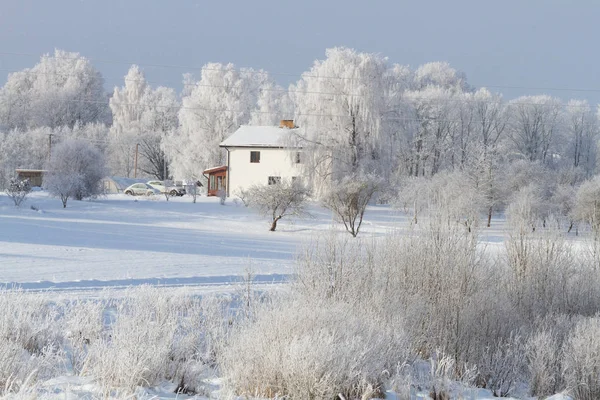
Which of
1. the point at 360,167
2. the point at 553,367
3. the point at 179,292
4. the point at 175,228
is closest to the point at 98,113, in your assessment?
the point at 360,167

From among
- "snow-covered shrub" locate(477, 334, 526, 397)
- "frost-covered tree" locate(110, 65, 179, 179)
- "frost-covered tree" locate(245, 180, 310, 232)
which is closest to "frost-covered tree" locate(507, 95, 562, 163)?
"frost-covered tree" locate(110, 65, 179, 179)

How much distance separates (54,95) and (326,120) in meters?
47.4

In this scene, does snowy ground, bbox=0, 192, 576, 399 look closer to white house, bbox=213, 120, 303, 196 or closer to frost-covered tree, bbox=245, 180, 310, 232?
frost-covered tree, bbox=245, 180, 310, 232

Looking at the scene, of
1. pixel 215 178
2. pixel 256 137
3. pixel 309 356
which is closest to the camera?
pixel 309 356

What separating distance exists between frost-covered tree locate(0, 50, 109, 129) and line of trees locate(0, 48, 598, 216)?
0.49 ft

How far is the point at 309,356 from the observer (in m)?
8.37

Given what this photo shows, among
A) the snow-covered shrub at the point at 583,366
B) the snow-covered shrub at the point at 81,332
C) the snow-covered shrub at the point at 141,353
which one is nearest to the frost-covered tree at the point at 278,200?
the snow-covered shrub at the point at 81,332

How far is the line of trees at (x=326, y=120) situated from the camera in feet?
159

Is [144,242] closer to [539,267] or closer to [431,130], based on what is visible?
[539,267]

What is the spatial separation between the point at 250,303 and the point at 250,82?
219ft

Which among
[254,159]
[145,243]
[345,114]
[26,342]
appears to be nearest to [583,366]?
[26,342]

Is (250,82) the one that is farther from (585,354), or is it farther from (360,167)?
(585,354)

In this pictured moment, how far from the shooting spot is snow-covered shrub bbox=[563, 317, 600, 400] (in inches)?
412

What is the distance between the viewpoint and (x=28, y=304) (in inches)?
441
